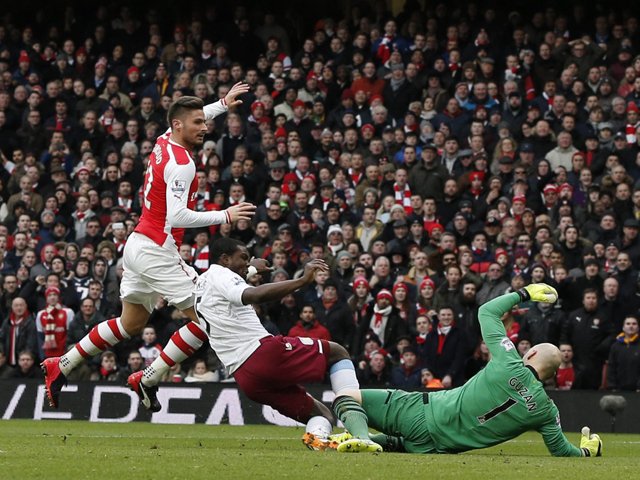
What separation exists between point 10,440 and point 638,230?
10062mm

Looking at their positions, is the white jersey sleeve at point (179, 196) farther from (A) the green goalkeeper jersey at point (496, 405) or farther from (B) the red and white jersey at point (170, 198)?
(A) the green goalkeeper jersey at point (496, 405)

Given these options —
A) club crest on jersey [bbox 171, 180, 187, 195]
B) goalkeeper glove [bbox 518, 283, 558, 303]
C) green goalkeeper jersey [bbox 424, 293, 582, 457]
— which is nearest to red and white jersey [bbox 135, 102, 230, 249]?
club crest on jersey [bbox 171, 180, 187, 195]

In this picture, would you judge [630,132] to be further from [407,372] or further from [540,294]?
[540,294]

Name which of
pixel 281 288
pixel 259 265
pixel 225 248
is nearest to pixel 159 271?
pixel 259 265

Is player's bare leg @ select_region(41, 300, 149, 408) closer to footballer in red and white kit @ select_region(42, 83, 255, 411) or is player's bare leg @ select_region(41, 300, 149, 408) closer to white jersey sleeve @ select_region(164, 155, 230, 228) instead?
footballer in red and white kit @ select_region(42, 83, 255, 411)

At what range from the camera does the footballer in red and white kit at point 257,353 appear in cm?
1112

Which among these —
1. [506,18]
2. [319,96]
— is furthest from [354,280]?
[506,18]

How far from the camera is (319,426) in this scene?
36.6 feet

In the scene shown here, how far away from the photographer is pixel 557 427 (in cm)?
1080

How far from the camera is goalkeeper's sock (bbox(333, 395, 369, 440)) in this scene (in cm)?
1065

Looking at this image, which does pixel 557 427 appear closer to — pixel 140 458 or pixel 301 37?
pixel 140 458

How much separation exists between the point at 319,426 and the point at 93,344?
2898mm

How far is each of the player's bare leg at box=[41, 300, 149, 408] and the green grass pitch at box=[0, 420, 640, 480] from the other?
20.4 inches

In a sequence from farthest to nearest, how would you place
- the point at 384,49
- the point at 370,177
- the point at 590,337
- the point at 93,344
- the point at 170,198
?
the point at 384,49 < the point at 370,177 < the point at 590,337 < the point at 93,344 < the point at 170,198
